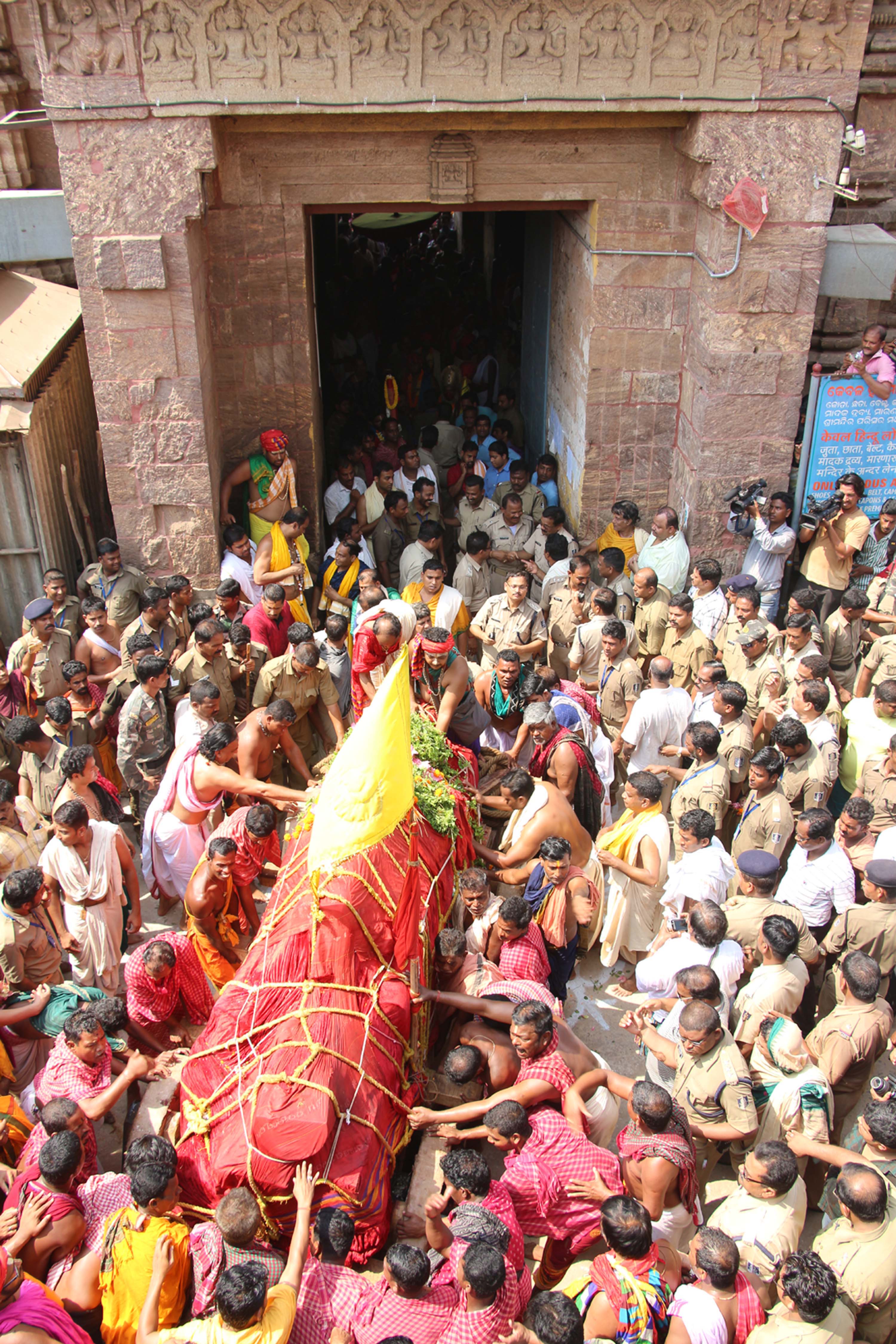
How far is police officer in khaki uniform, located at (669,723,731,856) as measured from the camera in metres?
5.46

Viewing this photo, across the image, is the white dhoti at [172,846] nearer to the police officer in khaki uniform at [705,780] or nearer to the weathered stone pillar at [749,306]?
the police officer in khaki uniform at [705,780]

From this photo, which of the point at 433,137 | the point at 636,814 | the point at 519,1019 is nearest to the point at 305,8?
the point at 433,137

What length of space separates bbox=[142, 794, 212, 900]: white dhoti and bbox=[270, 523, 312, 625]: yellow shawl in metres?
1.87

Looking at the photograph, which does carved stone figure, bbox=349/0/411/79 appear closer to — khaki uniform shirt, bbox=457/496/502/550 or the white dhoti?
khaki uniform shirt, bbox=457/496/502/550

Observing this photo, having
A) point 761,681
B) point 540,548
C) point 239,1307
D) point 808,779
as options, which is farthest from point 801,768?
point 239,1307

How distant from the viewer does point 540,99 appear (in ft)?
22.6

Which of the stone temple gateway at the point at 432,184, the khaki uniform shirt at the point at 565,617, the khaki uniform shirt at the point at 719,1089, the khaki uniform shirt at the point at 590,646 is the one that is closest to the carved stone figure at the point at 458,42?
the stone temple gateway at the point at 432,184

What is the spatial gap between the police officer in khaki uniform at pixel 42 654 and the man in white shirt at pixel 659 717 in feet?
10.6

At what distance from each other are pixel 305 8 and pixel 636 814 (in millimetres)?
5011

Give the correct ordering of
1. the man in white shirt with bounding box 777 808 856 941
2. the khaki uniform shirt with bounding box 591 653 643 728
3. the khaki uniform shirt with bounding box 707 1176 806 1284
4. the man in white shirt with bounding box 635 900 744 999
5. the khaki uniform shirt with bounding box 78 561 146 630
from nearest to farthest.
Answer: the khaki uniform shirt with bounding box 707 1176 806 1284 < the man in white shirt with bounding box 635 900 744 999 < the man in white shirt with bounding box 777 808 856 941 < the khaki uniform shirt with bounding box 591 653 643 728 < the khaki uniform shirt with bounding box 78 561 146 630

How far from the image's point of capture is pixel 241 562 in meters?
7.58

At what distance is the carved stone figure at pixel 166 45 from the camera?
6.50m

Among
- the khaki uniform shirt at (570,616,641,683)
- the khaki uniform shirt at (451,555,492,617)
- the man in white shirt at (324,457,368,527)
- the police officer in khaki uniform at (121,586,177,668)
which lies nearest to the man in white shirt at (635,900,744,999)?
the khaki uniform shirt at (570,616,641,683)

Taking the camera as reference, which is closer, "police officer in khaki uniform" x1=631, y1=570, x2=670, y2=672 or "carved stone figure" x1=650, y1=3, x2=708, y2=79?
"carved stone figure" x1=650, y1=3, x2=708, y2=79
